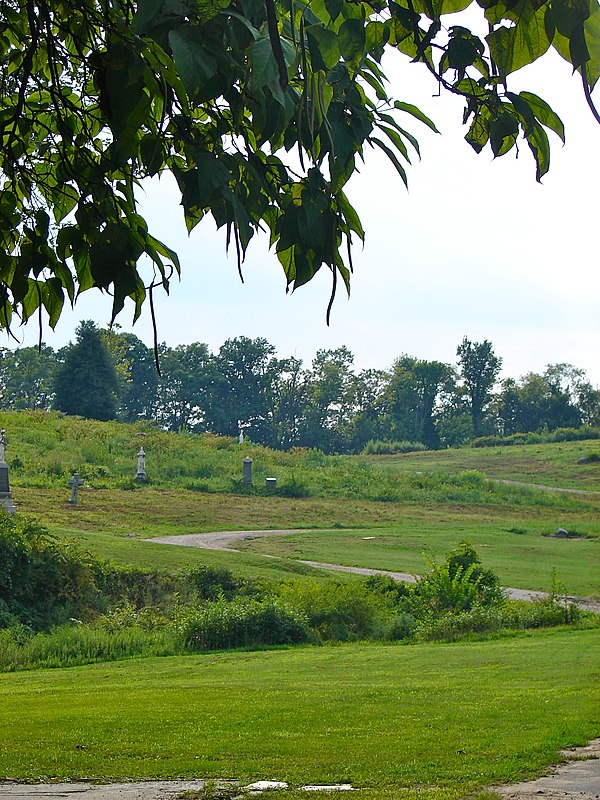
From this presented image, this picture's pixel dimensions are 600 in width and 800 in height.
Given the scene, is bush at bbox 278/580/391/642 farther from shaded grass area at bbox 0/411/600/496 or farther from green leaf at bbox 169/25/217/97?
shaded grass area at bbox 0/411/600/496

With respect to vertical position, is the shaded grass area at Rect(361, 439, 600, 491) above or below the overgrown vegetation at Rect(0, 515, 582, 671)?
above

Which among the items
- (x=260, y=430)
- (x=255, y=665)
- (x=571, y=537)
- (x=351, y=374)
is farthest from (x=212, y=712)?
(x=351, y=374)

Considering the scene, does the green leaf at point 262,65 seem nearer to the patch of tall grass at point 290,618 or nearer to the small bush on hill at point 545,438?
the patch of tall grass at point 290,618

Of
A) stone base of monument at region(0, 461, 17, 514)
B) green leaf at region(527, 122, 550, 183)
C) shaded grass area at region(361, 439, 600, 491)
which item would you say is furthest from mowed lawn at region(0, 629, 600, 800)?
shaded grass area at region(361, 439, 600, 491)

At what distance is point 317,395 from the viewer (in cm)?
7331

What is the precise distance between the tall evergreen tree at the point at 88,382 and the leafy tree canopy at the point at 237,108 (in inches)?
2270

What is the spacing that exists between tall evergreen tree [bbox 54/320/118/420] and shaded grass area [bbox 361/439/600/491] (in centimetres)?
1613

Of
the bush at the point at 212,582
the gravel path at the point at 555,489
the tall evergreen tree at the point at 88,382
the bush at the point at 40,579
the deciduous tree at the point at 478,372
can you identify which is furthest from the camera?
the deciduous tree at the point at 478,372

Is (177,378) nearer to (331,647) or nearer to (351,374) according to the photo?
(351,374)

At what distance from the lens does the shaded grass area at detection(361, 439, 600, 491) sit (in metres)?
52.3

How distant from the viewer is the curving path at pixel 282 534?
687 inches

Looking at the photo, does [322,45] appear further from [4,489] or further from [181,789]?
[4,489]

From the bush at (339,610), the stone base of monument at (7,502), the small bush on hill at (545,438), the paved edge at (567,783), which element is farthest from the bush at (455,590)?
the small bush on hill at (545,438)

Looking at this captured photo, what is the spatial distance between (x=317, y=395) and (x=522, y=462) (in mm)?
19389
